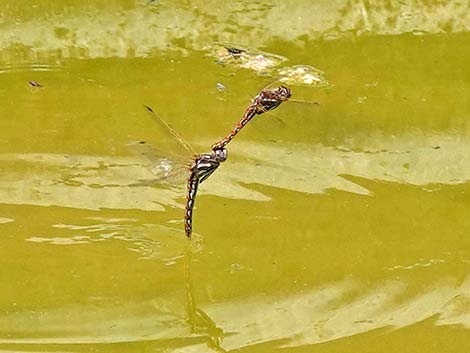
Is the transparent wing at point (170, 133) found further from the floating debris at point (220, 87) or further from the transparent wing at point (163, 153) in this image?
the floating debris at point (220, 87)

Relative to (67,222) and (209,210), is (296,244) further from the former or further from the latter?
(67,222)

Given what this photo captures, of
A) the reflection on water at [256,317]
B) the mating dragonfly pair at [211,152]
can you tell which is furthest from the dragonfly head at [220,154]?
the reflection on water at [256,317]

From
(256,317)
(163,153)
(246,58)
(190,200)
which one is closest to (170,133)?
(163,153)

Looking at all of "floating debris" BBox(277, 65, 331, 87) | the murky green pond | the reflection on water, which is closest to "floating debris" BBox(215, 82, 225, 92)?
the murky green pond

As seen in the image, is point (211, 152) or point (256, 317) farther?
point (211, 152)

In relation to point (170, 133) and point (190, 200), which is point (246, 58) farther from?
point (190, 200)

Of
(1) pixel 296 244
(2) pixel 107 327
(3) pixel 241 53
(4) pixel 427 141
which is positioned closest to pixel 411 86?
(4) pixel 427 141
